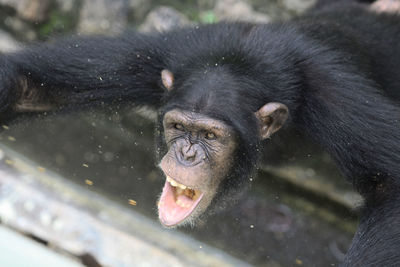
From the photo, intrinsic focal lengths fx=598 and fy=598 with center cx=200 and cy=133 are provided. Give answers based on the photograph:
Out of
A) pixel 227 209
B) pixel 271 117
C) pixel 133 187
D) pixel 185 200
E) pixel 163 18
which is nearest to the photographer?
pixel 185 200

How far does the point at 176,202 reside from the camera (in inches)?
220

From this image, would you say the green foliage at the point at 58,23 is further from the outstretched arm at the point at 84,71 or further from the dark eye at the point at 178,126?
the dark eye at the point at 178,126

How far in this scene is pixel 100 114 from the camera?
670 cm

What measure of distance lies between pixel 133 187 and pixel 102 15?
270cm

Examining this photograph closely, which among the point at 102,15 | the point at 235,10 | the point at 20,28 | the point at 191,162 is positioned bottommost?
the point at 191,162

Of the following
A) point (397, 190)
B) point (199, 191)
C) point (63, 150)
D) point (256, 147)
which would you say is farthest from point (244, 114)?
point (63, 150)

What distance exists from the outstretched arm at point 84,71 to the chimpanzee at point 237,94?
0.04ft

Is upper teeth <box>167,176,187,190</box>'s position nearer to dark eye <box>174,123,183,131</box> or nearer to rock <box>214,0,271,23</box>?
dark eye <box>174,123,183,131</box>

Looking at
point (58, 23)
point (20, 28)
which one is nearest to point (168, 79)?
point (58, 23)

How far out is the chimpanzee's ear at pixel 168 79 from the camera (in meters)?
5.80

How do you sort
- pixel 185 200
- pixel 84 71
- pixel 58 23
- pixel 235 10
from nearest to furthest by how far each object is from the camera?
pixel 185 200, pixel 84 71, pixel 235 10, pixel 58 23

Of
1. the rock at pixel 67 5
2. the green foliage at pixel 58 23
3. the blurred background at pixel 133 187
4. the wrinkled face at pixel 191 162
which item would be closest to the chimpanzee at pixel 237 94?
the wrinkled face at pixel 191 162

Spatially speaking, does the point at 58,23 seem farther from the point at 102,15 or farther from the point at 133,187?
the point at 133,187

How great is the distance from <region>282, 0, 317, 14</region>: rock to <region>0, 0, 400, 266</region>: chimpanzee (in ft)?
7.61
